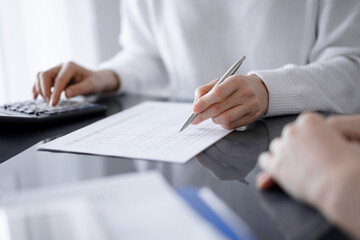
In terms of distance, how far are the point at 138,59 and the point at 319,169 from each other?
0.92 metres

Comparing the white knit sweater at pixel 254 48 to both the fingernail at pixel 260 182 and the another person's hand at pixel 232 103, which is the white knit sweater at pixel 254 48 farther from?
the fingernail at pixel 260 182

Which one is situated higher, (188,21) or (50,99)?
(188,21)

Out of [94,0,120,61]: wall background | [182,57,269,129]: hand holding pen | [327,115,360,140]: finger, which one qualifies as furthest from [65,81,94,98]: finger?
[94,0,120,61]: wall background

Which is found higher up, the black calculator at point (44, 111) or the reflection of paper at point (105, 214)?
the reflection of paper at point (105, 214)

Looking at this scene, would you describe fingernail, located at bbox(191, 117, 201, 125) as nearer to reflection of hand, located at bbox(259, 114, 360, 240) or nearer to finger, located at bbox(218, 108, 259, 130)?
finger, located at bbox(218, 108, 259, 130)

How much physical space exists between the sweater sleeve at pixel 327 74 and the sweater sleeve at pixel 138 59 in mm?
485

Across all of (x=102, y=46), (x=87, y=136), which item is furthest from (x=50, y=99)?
(x=102, y=46)

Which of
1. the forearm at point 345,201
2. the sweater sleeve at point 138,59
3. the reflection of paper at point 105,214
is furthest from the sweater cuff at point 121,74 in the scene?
the forearm at point 345,201

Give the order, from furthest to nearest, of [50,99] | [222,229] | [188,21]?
[188,21]
[50,99]
[222,229]

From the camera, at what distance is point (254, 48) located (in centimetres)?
94

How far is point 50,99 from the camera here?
0.80m

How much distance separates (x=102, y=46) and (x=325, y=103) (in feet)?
4.61

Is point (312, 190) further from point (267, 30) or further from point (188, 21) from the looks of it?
point (188, 21)

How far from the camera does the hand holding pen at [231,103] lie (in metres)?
0.57
